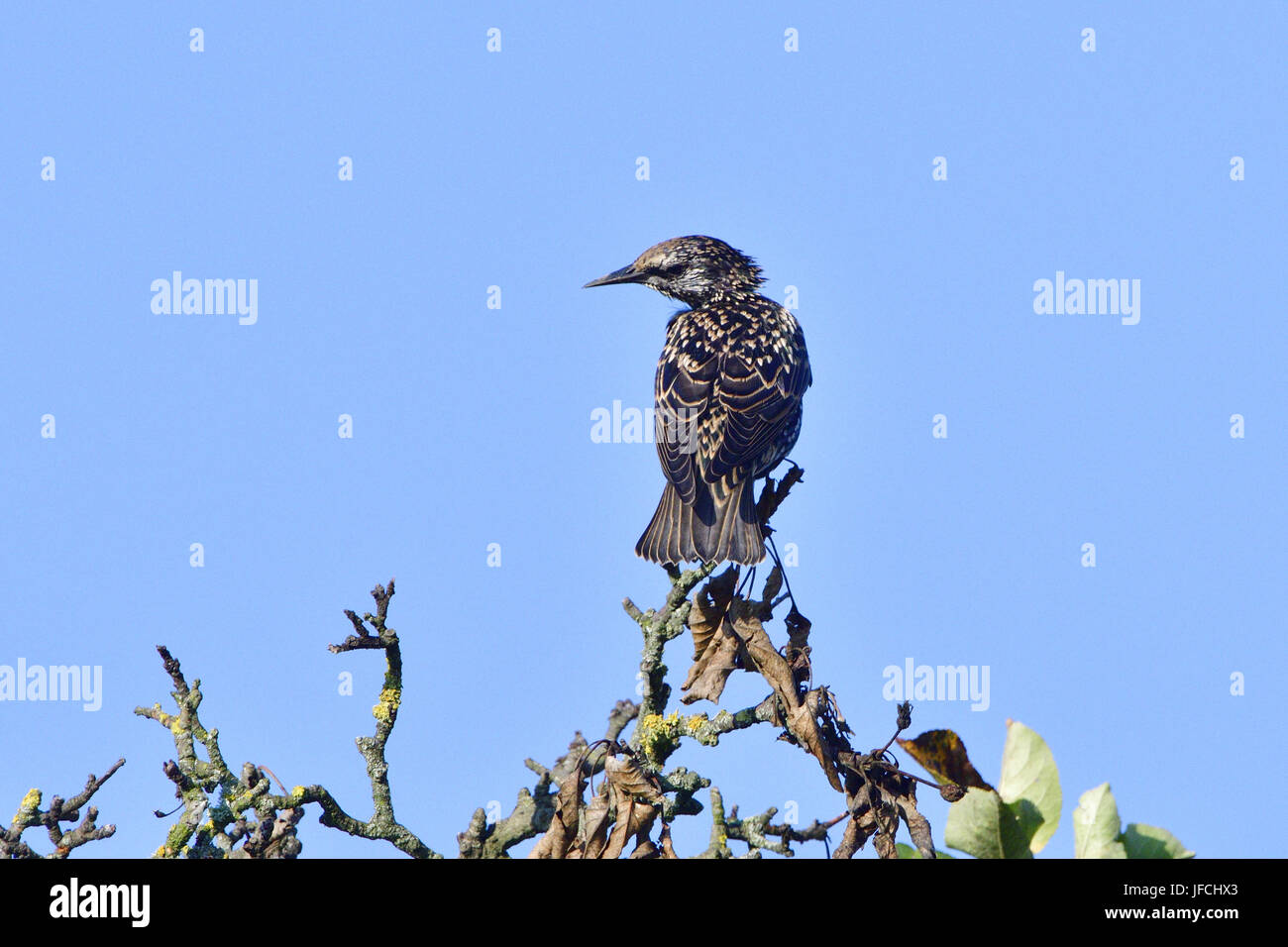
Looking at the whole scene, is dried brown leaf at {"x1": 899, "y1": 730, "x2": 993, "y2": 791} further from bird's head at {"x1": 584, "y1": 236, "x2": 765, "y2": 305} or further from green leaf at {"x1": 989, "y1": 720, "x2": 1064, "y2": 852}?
bird's head at {"x1": 584, "y1": 236, "x2": 765, "y2": 305}

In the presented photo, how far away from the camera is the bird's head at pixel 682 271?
8422 mm

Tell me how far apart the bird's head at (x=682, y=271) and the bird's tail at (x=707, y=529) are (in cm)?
248

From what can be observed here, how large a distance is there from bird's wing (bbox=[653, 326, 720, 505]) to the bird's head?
1.26 meters

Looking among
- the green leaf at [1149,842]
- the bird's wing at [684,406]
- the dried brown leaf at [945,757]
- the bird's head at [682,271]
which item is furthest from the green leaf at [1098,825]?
the bird's head at [682,271]

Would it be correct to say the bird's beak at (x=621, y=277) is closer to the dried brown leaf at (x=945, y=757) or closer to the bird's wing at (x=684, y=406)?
the bird's wing at (x=684, y=406)

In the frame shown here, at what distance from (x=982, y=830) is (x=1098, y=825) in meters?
0.20

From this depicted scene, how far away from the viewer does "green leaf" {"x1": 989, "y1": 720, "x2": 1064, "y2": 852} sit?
2.26 meters

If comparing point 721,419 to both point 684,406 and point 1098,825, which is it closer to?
point 684,406

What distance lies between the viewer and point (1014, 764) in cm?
229

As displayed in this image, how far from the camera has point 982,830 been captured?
224 cm
